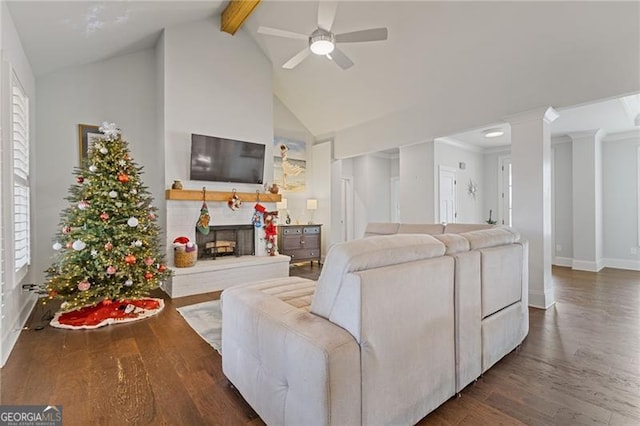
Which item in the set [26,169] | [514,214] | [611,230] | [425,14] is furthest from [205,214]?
[611,230]

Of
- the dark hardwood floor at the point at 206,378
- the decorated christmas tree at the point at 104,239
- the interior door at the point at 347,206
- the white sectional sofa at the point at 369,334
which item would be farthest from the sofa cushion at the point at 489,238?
the interior door at the point at 347,206

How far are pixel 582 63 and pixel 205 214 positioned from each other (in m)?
5.04

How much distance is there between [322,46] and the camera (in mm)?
3066

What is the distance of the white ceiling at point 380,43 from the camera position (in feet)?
10.1

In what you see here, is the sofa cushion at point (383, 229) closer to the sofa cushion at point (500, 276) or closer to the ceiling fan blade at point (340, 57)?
the sofa cushion at point (500, 276)

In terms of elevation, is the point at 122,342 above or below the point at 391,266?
below

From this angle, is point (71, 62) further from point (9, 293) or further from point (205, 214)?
point (9, 293)

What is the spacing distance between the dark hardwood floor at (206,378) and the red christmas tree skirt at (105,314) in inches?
5.0

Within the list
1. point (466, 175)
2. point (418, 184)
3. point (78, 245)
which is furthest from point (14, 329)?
point (466, 175)

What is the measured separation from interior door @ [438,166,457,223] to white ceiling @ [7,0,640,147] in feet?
5.88

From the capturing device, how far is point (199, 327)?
2.90 m

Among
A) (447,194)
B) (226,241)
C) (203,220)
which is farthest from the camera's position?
(447,194)

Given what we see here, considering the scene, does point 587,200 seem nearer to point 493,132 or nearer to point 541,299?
point 493,132

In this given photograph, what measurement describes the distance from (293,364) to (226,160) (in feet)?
13.4
